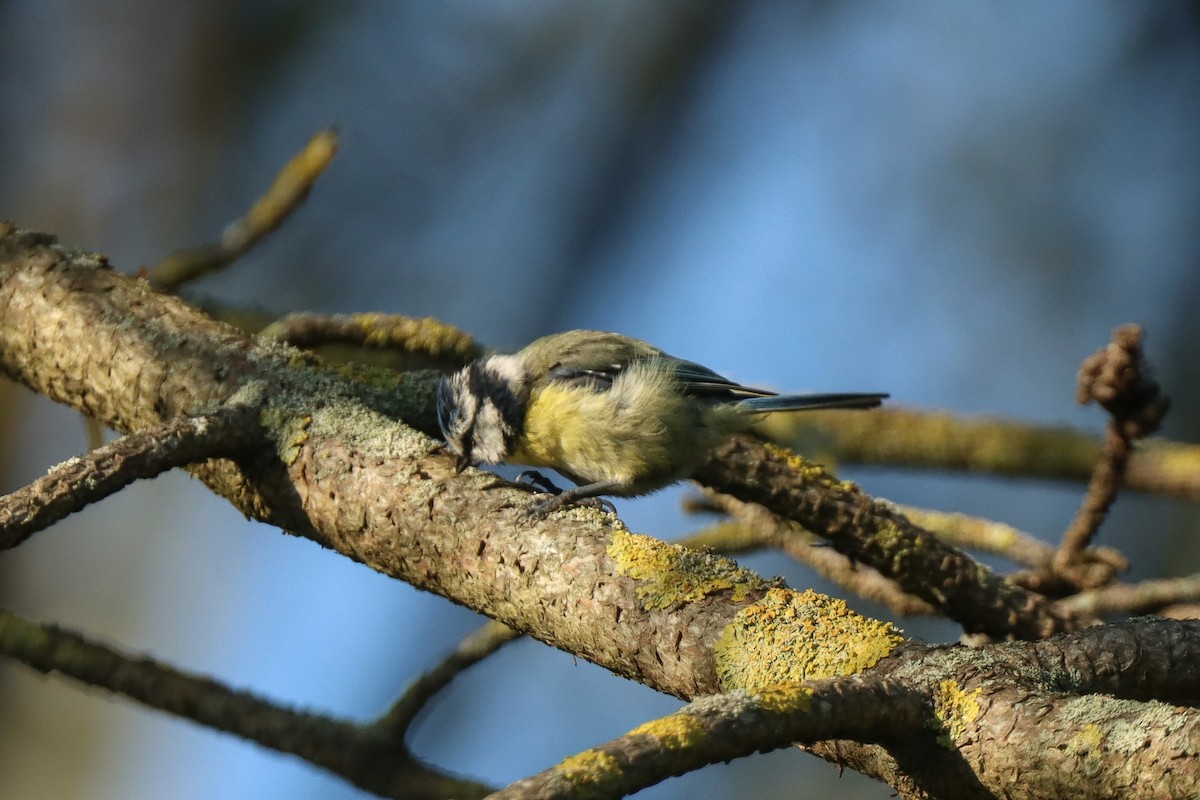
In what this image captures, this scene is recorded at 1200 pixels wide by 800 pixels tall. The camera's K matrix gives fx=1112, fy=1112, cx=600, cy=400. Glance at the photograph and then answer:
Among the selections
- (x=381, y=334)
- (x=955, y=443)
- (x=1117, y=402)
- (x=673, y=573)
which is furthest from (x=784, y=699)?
(x=955, y=443)

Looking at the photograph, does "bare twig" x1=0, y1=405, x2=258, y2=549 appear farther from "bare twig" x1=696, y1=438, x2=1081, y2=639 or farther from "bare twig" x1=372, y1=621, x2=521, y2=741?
"bare twig" x1=696, y1=438, x2=1081, y2=639

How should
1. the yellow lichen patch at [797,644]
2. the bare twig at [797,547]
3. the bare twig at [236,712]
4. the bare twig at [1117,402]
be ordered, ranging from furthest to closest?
the bare twig at [797,547]
the bare twig at [1117,402]
the bare twig at [236,712]
the yellow lichen patch at [797,644]

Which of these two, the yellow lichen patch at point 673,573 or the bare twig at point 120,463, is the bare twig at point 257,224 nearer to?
the bare twig at point 120,463

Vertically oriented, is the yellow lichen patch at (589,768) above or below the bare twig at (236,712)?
below

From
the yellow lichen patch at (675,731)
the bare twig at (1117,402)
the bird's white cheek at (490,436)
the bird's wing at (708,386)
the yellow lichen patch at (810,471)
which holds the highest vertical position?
the bird's wing at (708,386)

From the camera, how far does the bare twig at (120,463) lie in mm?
1382

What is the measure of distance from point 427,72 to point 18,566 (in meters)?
3.83

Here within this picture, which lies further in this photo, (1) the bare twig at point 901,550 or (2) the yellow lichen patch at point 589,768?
(1) the bare twig at point 901,550

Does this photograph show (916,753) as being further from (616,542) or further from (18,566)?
(18,566)

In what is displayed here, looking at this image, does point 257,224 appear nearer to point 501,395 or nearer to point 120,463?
point 501,395

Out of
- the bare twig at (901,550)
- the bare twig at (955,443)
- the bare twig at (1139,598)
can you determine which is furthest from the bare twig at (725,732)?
the bare twig at (955,443)

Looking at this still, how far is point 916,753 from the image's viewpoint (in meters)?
1.18

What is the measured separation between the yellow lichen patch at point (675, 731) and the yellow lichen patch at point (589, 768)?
4cm

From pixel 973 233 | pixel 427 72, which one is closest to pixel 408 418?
pixel 427 72
